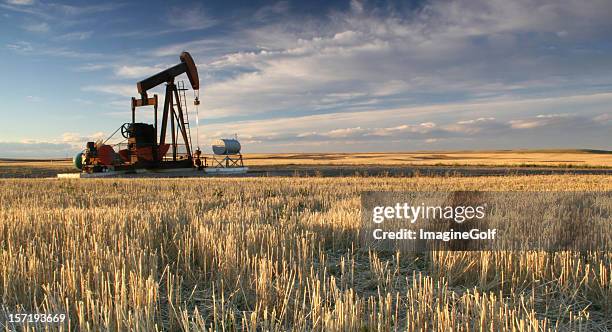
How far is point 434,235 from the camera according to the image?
235 inches

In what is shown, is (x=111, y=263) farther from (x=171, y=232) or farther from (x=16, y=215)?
(x=16, y=215)

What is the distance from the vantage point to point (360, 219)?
7016 millimetres

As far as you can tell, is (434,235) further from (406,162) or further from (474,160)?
(474,160)

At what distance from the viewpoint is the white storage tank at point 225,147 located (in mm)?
35156

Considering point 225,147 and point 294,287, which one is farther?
point 225,147

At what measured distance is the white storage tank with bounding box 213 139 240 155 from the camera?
3516 centimetres

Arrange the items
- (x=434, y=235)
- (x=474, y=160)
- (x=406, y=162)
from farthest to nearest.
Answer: (x=474, y=160) → (x=406, y=162) → (x=434, y=235)

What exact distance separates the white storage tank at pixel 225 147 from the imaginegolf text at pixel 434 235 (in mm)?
29868

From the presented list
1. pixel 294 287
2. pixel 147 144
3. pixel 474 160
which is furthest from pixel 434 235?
pixel 474 160

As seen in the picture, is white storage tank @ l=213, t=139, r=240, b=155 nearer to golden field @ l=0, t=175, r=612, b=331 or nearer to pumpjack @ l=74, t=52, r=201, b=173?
pumpjack @ l=74, t=52, r=201, b=173

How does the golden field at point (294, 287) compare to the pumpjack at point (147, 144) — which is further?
the pumpjack at point (147, 144)

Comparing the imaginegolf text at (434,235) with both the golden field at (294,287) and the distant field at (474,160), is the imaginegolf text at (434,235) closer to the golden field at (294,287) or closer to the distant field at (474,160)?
the golden field at (294,287)

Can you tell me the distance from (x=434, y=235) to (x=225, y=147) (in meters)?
30.5

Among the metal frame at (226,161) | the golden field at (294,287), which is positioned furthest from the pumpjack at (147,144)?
the golden field at (294,287)
